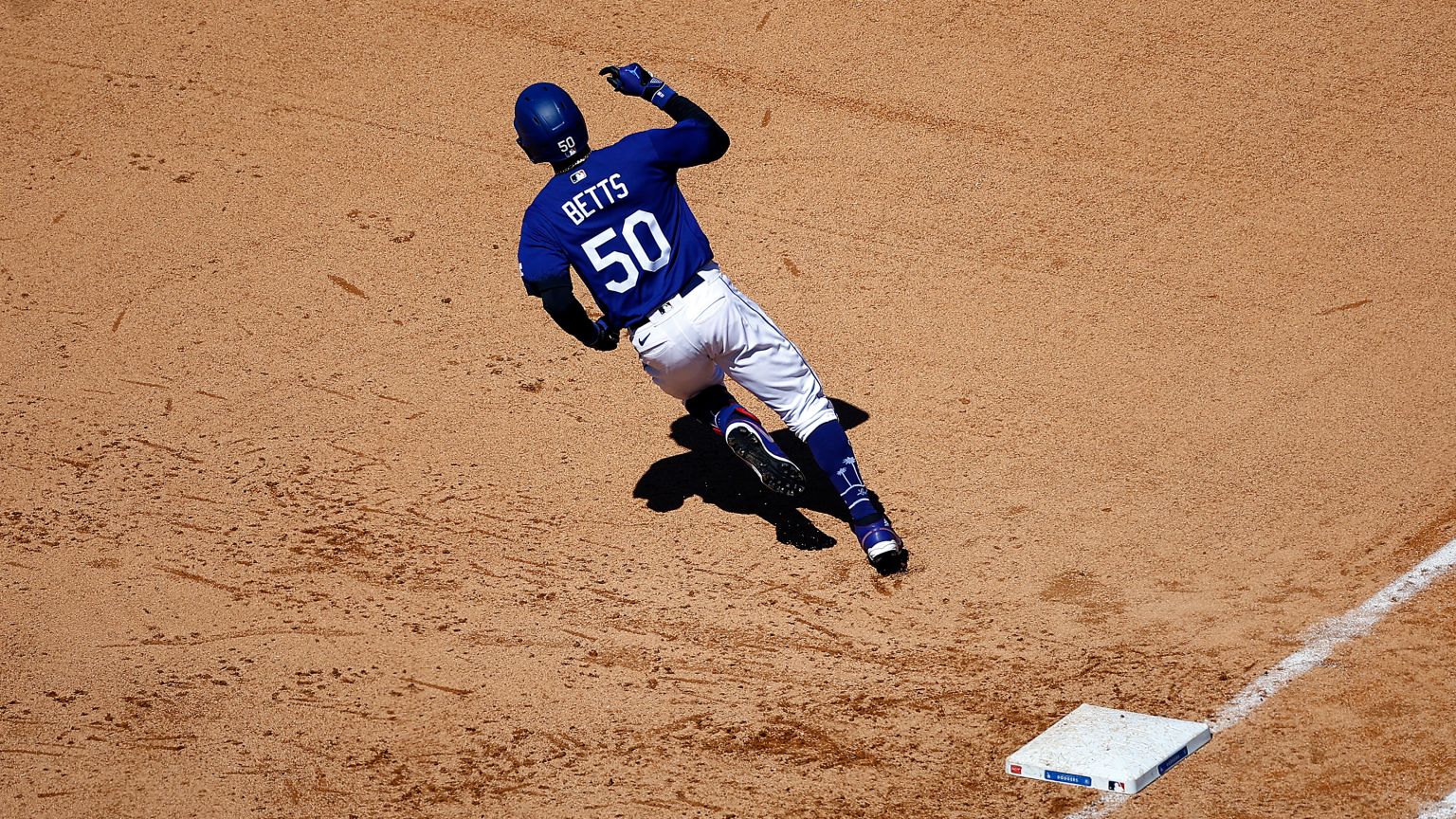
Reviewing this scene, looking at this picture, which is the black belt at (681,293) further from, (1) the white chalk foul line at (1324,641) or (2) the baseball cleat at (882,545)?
(1) the white chalk foul line at (1324,641)

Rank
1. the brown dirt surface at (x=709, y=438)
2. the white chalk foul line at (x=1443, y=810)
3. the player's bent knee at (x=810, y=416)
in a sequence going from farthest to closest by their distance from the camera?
→ the player's bent knee at (x=810, y=416), the brown dirt surface at (x=709, y=438), the white chalk foul line at (x=1443, y=810)

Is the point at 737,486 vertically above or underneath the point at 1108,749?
above

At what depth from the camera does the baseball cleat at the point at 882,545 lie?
18.0ft

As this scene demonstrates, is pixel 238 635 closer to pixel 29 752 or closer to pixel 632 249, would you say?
pixel 29 752

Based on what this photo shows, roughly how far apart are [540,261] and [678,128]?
2.61 ft

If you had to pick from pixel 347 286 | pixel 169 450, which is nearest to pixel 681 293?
pixel 169 450

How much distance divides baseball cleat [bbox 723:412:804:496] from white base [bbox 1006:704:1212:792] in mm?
1467

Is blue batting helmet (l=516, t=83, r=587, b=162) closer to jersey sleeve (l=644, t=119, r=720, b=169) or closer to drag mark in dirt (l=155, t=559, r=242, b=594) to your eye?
jersey sleeve (l=644, t=119, r=720, b=169)

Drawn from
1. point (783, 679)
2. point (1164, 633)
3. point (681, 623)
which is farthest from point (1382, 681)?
point (681, 623)

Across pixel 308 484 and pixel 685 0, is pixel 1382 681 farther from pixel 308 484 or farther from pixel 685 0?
pixel 685 0

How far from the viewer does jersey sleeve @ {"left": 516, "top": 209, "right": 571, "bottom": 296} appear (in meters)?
5.51

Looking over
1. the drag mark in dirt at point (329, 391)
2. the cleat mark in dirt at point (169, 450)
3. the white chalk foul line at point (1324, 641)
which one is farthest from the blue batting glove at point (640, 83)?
the white chalk foul line at point (1324, 641)

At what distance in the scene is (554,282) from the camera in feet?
18.0

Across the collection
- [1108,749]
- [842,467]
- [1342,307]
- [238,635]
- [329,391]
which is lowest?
[238,635]
